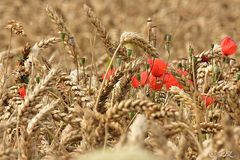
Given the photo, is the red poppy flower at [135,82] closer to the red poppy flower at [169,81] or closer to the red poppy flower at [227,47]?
the red poppy flower at [169,81]

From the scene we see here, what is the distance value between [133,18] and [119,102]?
737 centimetres

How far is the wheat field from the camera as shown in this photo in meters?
1.64

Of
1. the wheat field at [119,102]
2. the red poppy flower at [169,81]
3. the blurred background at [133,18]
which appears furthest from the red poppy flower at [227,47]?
the blurred background at [133,18]

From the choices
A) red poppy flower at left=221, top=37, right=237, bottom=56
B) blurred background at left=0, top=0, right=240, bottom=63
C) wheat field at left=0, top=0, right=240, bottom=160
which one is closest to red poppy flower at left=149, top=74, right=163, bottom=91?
wheat field at left=0, top=0, right=240, bottom=160

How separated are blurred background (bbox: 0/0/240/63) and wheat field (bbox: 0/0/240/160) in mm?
4601

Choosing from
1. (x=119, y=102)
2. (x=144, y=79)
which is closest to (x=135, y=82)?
(x=144, y=79)

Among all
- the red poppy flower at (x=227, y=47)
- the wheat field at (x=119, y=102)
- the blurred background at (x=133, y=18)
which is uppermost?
the blurred background at (x=133, y=18)

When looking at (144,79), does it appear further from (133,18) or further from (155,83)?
(133,18)

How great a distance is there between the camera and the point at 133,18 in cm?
959

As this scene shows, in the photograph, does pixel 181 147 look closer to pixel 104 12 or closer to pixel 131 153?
pixel 131 153

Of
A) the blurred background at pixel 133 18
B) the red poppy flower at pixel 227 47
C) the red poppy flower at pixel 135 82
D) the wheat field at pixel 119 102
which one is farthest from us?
the blurred background at pixel 133 18

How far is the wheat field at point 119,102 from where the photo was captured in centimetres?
164

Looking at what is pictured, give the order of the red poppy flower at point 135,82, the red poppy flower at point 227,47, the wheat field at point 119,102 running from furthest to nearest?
the red poppy flower at point 227,47 < the red poppy flower at point 135,82 < the wheat field at point 119,102

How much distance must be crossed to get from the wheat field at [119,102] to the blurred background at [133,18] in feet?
15.1
